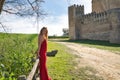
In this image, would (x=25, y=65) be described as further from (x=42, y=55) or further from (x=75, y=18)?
(x=75, y=18)

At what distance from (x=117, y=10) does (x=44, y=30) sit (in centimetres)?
2731

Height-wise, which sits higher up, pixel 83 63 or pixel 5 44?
pixel 5 44

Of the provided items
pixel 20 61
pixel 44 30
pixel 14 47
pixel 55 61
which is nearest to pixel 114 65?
pixel 55 61

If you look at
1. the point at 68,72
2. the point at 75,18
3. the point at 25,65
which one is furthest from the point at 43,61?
the point at 75,18

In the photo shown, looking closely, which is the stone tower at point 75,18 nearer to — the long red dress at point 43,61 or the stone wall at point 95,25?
the stone wall at point 95,25

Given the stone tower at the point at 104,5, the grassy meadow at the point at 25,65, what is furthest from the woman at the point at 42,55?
the stone tower at the point at 104,5

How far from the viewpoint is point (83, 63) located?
13781mm

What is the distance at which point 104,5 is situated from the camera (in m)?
50.4

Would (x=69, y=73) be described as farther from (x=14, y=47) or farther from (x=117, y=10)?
(x=117, y=10)

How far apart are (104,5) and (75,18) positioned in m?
7.25

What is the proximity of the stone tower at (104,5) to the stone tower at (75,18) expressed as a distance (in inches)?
183

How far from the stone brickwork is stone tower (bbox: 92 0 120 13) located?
4.74 meters

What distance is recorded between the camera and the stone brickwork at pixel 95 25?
3444 cm

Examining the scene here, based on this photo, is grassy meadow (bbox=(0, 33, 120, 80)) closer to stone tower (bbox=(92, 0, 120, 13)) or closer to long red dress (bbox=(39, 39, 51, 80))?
long red dress (bbox=(39, 39, 51, 80))
